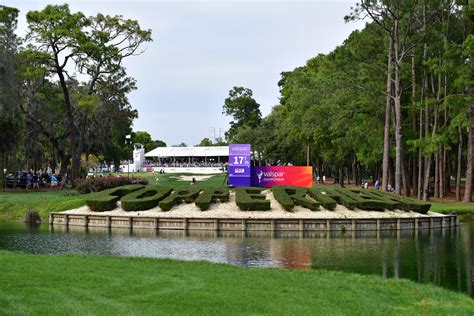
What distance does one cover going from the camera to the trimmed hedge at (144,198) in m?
33.8

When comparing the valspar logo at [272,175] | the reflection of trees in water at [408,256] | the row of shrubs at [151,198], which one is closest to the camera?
the reflection of trees in water at [408,256]

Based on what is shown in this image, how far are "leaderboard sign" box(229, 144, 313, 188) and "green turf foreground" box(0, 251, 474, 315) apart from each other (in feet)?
90.6

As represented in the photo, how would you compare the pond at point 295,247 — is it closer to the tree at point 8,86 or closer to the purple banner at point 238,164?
the purple banner at point 238,164

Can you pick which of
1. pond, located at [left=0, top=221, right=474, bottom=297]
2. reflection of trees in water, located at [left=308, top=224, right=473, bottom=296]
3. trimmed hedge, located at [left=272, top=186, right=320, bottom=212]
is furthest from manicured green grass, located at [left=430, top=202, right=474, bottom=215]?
trimmed hedge, located at [left=272, top=186, right=320, bottom=212]

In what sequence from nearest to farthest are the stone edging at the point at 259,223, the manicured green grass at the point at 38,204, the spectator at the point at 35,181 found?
the stone edging at the point at 259,223 → the manicured green grass at the point at 38,204 → the spectator at the point at 35,181

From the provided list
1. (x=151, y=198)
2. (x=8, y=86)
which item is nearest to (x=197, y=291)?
(x=151, y=198)

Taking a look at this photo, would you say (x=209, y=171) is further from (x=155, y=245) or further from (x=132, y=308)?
(x=132, y=308)

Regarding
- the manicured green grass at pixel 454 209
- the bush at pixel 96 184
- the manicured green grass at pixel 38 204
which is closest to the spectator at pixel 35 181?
the bush at pixel 96 184

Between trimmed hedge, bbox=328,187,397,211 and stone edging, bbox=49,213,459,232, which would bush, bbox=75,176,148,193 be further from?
trimmed hedge, bbox=328,187,397,211

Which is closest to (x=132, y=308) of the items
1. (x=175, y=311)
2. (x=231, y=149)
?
(x=175, y=311)

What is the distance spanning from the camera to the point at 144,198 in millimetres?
35281

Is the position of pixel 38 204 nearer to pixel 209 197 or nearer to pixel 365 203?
pixel 209 197

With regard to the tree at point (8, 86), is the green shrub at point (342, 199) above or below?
below

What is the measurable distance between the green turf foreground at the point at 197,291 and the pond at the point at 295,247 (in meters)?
3.46
